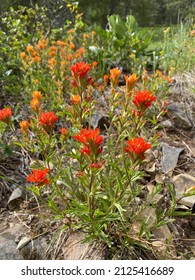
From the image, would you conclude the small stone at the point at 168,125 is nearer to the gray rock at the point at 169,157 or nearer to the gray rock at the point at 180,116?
the gray rock at the point at 180,116

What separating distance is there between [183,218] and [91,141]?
118 centimetres

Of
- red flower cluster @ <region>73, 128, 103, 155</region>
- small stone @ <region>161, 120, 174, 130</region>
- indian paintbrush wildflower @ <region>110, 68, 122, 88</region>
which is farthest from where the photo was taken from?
small stone @ <region>161, 120, 174, 130</region>

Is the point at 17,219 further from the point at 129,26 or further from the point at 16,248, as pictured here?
the point at 129,26

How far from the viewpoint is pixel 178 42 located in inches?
187

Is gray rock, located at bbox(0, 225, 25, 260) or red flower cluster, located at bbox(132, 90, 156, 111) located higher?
red flower cluster, located at bbox(132, 90, 156, 111)

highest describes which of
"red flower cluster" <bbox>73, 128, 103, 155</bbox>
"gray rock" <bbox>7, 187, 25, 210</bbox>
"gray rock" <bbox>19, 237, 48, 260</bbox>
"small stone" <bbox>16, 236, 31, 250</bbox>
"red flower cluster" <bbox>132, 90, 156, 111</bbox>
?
"red flower cluster" <bbox>132, 90, 156, 111</bbox>

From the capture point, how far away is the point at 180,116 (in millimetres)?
3008

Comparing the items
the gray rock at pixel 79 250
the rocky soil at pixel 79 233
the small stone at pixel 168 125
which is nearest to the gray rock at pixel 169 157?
the rocky soil at pixel 79 233

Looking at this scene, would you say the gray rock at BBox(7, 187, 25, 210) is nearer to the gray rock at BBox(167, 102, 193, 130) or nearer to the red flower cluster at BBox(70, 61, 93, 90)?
the red flower cluster at BBox(70, 61, 93, 90)

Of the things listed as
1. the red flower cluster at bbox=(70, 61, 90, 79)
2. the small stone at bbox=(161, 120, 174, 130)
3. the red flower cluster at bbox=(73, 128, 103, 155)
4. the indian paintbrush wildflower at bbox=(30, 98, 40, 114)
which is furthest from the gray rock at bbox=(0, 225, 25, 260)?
the small stone at bbox=(161, 120, 174, 130)

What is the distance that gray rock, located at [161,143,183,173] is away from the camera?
2395 millimetres

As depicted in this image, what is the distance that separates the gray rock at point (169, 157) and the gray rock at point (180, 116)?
0.50 m

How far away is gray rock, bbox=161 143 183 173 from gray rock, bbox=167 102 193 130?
19.9 inches

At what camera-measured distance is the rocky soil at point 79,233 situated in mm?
1763
